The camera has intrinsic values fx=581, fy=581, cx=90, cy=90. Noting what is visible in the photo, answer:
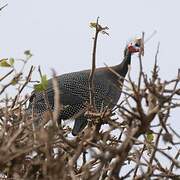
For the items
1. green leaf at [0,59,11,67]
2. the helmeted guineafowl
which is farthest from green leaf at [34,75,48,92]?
the helmeted guineafowl

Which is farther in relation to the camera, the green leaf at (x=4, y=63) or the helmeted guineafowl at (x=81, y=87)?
the helmeted guineafowl at (x=81, y=87)

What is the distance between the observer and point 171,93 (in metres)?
2.10

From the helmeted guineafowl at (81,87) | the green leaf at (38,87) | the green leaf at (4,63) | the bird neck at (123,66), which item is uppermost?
the green leaf at (4,63)

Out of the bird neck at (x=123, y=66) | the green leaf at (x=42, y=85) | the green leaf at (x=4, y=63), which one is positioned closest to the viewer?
the green leaf at (x=42, y=85)

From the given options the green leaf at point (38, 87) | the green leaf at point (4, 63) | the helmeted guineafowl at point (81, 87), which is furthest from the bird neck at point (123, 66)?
the green leaf at point (38, 87)

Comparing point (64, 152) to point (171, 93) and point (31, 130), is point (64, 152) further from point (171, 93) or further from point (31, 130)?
point (171, 93)

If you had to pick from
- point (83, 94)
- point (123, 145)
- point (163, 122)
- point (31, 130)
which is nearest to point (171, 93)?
point (163, 122)

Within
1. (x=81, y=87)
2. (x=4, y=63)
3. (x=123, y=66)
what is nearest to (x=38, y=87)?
(x=4, y=63)

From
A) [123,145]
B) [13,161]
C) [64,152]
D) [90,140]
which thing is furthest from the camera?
[64,152]

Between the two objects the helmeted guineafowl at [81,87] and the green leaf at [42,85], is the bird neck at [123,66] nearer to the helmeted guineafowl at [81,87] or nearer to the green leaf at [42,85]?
the helmeted guineafowl at [81,87]

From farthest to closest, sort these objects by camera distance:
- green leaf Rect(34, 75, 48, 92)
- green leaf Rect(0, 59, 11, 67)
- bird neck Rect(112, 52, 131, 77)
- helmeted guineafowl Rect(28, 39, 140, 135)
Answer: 1. bird neck Rect(112, 52, 131, 77)
2. helmeted guineafowl Rect(28, 39, 140, 135)
3. green leaf Rect(0, 59, 11, 67)
4. green leaf Rect(34, 75, 48, 92)

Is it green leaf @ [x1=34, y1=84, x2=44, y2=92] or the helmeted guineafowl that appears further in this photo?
the helmeted guineafowl

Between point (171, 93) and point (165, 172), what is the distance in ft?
1.52

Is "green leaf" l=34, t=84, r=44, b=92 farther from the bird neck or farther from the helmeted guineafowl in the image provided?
the bird neck
